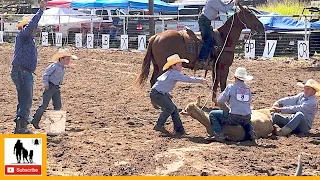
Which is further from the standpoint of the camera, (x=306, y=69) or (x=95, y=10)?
(x=95, y=10)

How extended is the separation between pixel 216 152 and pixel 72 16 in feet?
75.1

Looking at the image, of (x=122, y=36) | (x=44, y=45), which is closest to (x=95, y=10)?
(x=44, y=45)

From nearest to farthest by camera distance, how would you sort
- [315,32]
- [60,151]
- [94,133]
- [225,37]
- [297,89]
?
1. [60,151]
2. [94,133]
3. [225,37]
4. [297,89]
5. [315,32]

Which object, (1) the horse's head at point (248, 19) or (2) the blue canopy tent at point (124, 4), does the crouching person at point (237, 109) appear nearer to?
(1) the horse's head at point (248, 19)

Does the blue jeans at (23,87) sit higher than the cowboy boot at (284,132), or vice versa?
the blue jeans at (23,87)

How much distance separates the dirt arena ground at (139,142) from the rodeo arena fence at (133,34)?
6.27 m

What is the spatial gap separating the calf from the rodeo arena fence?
12317mm

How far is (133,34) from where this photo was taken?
2775 centimetres

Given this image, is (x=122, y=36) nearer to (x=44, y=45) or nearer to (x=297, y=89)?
(x=44, y=45)

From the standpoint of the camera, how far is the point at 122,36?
25.4m

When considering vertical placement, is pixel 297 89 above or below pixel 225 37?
below

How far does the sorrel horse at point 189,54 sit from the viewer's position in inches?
475

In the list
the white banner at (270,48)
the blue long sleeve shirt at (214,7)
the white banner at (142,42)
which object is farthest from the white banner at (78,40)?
the blue long sleeve shirt at (214,7)

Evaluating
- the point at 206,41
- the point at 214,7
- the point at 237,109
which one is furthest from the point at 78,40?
the point at 237,109
